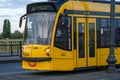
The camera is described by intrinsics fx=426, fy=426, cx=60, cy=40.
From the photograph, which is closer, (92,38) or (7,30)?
(92,38)

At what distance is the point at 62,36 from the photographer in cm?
1762

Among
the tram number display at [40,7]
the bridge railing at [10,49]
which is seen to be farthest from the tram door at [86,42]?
the bridge railing at [10,49]

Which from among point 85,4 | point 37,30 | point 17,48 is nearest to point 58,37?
point 37,30

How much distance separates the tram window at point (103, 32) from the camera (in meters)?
19.4

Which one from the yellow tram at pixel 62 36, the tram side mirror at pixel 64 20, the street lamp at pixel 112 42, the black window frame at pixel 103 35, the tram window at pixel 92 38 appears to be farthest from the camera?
the black window frame at pixel 103 35

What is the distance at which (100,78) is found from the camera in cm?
1575

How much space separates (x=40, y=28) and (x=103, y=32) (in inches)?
138

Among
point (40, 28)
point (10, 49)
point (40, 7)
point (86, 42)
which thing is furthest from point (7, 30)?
point (40, 28)

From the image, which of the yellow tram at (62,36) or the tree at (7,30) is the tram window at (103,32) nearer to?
the yellow tram at (62,36)

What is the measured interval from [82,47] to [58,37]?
1511 millimetres

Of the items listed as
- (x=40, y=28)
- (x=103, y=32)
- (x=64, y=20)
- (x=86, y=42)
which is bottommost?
(x=86, y=42)

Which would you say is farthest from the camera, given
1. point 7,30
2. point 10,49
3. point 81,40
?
point 7,30

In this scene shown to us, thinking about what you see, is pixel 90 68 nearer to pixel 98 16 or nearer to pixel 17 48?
pixel 98 16

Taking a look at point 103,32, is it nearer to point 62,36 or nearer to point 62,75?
point 62,36
